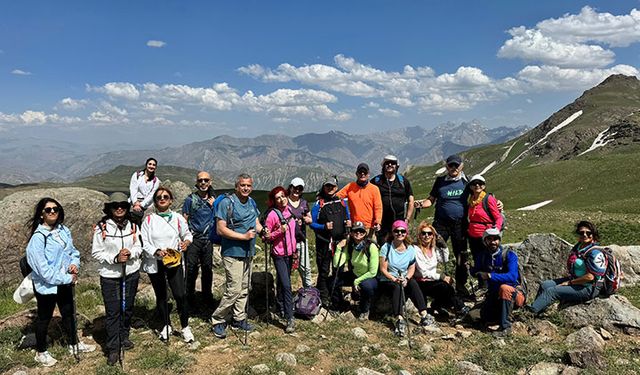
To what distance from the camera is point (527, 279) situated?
1253cm

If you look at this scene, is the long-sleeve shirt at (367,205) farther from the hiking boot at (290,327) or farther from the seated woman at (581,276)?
the seated woman at (581,276)

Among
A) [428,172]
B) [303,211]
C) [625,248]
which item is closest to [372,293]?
[303,211]

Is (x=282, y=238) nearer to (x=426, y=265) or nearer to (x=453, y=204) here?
(x=426, y=265)

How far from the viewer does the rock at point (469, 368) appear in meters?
7.87

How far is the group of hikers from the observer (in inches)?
335

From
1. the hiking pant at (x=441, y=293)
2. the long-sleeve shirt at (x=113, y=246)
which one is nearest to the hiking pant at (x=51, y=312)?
the long-sleeve shirt at (x=113, y=246)

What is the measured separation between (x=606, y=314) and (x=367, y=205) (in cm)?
661

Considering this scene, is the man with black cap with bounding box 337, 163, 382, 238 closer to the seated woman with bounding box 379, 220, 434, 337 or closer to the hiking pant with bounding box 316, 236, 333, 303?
the seated woman with bounding box 379, 220, 434, 337

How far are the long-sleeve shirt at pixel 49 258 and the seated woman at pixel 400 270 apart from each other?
7539 mm

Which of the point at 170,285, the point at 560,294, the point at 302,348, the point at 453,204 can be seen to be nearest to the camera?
the point at 302,348

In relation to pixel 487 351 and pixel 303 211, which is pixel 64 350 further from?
pixel 487 351

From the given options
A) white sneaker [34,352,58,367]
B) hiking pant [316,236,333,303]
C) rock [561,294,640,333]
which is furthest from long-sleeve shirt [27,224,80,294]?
rock [561,294,640,333]

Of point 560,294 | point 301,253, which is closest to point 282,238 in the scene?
point 301,253

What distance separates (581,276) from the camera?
10.5 metres
